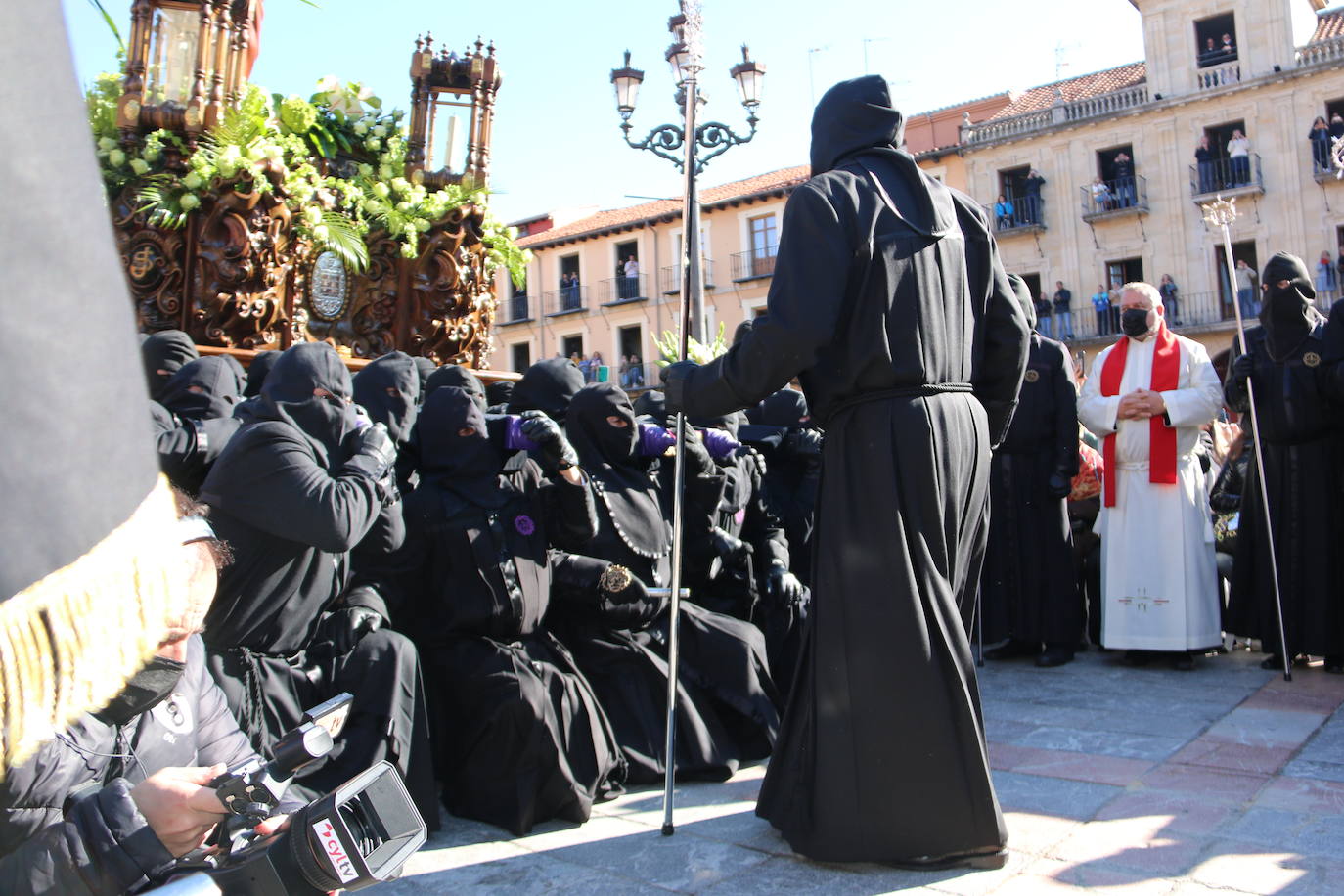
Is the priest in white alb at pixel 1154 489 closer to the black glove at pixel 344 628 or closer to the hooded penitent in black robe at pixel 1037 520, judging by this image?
the hooded penitent in black robe at pixel 1037 520

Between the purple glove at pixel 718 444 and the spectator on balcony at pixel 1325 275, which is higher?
the spectator on balcony at pixel 1325 275

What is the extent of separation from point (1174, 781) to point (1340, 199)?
30.6 metres

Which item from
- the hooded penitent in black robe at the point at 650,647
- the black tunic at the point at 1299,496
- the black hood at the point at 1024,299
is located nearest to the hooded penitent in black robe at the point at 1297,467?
the black tunic at the point at 1299,496

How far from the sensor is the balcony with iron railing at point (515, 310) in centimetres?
4581

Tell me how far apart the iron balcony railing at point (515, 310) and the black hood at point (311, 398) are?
42.3m

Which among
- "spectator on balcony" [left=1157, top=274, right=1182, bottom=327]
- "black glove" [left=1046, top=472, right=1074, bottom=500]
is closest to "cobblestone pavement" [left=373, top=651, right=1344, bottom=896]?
"black glove" [left=1046, top=472, right=1074, bottom=500]

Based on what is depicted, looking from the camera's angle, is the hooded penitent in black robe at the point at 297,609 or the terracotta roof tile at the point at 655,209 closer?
the hooded penitent in black robe at the point at 297,609

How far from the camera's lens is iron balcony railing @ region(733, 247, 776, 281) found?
39812mm

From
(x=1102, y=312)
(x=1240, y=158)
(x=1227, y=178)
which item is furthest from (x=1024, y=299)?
(x=1227, y=178)

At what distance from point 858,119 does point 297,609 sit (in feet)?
7.92

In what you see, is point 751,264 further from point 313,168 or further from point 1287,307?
point 1287,307

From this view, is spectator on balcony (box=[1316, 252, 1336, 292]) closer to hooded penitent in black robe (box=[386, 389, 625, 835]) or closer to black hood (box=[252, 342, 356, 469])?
hooded penitent in black robe (box=[386, 389, 625, 835])

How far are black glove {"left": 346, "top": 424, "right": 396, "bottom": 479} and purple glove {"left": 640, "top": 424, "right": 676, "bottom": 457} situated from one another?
57.2 inches

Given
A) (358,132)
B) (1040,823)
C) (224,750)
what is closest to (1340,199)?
(358,132)
